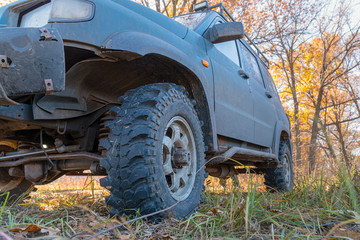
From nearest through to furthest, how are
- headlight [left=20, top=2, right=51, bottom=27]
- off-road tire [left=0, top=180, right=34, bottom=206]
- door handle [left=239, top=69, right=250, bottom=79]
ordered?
headlight [left=20, top=2, right=51, bottom=27]
off-road tire [left=0, top=180, right=34, bottom=206]
door handle [left=239, top=69, right=250, bottom=79]

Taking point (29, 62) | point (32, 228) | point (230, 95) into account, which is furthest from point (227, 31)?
point (32, 228)

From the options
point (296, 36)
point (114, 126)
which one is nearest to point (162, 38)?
point (114, 126)

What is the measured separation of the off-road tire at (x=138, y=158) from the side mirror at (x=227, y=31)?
3.72ft

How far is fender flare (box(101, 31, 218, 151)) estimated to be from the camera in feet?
6.40

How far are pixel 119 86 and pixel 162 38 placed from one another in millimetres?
558

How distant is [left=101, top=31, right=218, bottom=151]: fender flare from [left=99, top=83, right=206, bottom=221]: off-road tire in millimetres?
291

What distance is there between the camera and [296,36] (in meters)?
13.8

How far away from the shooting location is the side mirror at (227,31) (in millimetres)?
2911

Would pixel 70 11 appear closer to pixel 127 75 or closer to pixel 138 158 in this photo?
pixel 127 75

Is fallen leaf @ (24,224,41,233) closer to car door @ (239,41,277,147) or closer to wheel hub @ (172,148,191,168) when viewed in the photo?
wheel hub @ (172,148,191,168)

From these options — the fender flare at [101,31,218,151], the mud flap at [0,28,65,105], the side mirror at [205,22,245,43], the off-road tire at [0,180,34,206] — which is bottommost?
the off-road tire at [0,180,34,206]

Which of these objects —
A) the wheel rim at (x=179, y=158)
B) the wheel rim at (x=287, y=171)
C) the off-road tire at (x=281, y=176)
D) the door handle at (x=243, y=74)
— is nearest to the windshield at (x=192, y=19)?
the door handle at (x=243, y=74)

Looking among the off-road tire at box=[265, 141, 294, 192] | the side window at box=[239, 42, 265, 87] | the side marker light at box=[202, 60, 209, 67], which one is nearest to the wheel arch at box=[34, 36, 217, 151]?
the side marker light at box=[202, 60, 209, 67]

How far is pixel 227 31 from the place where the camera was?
295 centimetres
